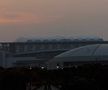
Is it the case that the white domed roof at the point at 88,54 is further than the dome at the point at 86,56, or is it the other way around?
the white domed roof at the point at 88,54

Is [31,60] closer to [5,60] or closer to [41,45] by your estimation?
[5,60]

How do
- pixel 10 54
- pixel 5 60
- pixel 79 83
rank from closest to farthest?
pixel 79 83 → pixel 5 60 → pixel 10 54

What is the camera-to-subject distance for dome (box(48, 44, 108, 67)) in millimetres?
81250

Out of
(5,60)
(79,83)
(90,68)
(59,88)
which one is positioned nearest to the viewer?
(79,83)

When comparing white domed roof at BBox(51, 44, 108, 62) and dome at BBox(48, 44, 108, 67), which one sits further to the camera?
white domed roof at BBox(51, 44, 108, 62)

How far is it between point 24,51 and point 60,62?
6282 centimetres

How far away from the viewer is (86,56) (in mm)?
82250

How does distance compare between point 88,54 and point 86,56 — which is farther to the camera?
point 88,54

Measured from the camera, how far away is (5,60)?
127 metres

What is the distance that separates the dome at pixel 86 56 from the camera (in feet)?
267

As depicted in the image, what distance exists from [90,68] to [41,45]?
102 metres

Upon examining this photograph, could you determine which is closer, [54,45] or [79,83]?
[79,83]

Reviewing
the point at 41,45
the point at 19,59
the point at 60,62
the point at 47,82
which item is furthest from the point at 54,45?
the point at 47,82

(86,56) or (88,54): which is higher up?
(88,54)
